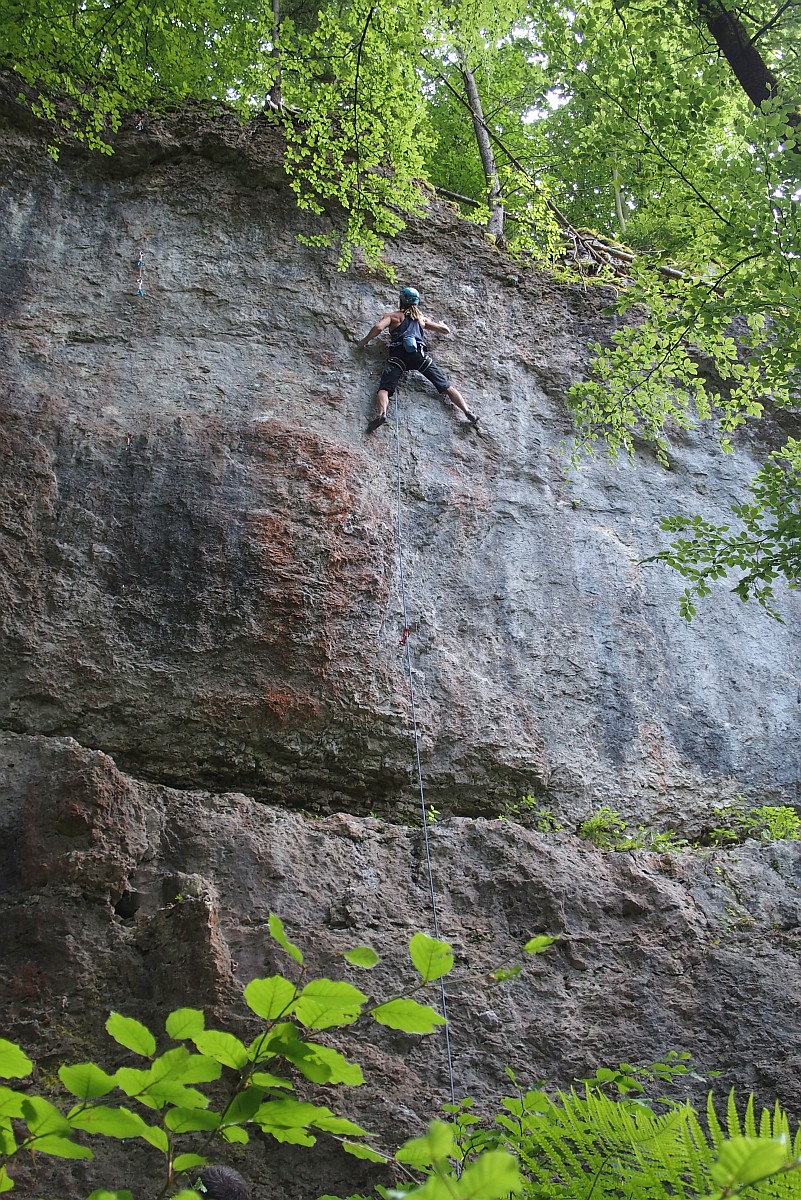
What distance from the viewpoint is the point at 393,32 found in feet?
25.0

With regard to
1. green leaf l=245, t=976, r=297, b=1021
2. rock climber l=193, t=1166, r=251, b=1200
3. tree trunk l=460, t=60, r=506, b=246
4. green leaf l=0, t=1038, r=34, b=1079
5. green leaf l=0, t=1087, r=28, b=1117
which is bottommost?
rock climber l=193, t=1166, r=251, b=1200

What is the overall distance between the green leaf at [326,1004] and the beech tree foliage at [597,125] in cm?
491

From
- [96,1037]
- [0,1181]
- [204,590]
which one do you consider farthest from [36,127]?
[0,1181]

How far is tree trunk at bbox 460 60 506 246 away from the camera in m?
9.99

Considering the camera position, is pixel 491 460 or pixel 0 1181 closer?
pixel 0 1181

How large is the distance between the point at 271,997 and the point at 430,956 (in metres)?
0.28

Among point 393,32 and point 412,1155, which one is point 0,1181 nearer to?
point 412,1155

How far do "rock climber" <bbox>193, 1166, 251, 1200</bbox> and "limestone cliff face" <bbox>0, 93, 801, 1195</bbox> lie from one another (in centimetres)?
41

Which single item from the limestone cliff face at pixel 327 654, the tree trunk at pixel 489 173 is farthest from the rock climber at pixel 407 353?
the tree trunk at pixel 489 173

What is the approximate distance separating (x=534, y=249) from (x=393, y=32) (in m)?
2.48

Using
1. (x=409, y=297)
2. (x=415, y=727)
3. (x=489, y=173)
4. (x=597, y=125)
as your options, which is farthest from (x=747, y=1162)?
(x=489, y=173)

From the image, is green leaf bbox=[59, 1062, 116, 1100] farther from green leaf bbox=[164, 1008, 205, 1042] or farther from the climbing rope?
the climbing rope

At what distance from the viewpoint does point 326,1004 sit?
1548 mm

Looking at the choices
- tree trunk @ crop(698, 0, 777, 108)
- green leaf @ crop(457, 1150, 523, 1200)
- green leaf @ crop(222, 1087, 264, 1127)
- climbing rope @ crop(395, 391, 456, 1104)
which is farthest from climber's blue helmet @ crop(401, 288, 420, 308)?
green leaf @ crop(457, 1150, 523, 1200)
